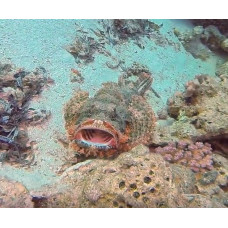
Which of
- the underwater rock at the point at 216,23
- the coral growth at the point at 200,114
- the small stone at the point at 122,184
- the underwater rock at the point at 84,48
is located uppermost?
the underwater rock at the point at 216,23

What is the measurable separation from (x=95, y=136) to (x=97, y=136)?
18 mm

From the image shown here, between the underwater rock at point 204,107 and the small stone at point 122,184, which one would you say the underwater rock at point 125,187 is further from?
the underwater rock at point 204,107

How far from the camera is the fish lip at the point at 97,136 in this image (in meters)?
2.50

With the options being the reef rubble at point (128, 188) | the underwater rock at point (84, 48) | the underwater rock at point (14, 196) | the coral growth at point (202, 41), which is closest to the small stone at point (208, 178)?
the reef rubble at point (128, 188)

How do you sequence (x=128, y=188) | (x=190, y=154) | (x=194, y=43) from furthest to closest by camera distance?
(x=194, y=43), (x=190, y=154), (x=128, y=188)

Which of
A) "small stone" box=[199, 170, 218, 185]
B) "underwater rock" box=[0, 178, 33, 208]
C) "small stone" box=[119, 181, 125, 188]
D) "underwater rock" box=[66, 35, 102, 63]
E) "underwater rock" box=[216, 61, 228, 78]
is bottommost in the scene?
"underwater rock" box=[0, 178, 33, 208]

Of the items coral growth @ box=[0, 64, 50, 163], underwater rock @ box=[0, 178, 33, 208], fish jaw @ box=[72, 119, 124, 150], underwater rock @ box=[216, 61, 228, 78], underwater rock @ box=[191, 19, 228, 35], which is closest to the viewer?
underwater rock @ box=[0, 178, 33, 208]

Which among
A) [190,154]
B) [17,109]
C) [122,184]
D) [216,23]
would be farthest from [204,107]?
[17,109]

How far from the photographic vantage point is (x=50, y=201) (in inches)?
90.8

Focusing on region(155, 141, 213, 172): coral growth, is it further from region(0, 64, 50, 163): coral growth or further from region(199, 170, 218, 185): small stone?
region(0, 64, 50, 163): coral growth

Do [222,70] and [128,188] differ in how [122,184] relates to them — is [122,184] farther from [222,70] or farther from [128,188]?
[222,70]

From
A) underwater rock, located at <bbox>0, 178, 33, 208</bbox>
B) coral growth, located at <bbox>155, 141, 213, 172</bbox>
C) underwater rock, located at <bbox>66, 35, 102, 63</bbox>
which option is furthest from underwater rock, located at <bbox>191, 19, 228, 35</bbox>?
underwater rock, located at <bbox>0, 178, 33, 208</bbox>

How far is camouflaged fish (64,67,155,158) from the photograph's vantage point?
8.38 feet

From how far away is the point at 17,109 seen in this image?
2.83 metres
